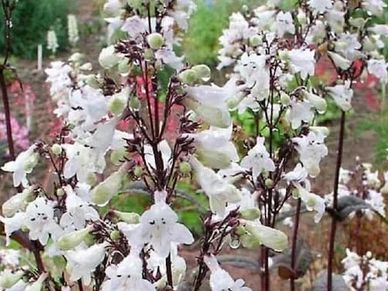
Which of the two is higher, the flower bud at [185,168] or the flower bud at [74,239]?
the flower bud at [185,168]

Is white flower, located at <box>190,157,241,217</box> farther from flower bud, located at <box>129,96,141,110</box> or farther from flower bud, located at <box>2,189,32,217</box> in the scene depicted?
flower bud, located at <box>2,189,32,217</box>

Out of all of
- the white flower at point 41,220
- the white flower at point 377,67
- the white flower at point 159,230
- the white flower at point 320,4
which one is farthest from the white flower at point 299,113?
the white flower at point 377,67

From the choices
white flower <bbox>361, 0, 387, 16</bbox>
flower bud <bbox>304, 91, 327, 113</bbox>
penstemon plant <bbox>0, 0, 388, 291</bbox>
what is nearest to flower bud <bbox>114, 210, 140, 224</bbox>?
penstemon plant <bbox>0, 0, 388, 291</bbox>

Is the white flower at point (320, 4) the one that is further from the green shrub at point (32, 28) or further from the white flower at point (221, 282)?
the green shrub at point (32, 28)

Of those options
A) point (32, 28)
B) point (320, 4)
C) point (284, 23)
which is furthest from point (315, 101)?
point (32, 28)

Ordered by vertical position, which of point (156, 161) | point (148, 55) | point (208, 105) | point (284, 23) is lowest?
point (284, 23)

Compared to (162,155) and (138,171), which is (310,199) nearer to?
(162,155)
